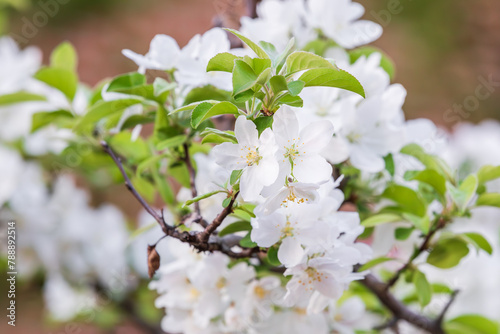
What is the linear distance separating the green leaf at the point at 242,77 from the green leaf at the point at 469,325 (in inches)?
20.3

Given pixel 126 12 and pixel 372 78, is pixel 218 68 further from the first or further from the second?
pixel 126 12

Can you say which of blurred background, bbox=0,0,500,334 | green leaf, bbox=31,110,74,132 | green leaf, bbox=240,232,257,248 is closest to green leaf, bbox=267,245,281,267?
green leaf, bbox=240,232,257,248

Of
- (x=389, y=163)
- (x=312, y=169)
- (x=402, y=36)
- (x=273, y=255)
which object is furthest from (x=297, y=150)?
(x=402, y=36)

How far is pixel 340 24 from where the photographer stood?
0.69 meters

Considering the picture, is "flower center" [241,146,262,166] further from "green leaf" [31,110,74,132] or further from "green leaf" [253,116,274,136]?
"green leaf" [31,110,74,132]

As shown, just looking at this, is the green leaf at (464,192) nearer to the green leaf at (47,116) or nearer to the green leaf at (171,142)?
the green leaf at (171,142)

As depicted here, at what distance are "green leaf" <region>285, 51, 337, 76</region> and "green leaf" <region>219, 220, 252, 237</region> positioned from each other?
17cm

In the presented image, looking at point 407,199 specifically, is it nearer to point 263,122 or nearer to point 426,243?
point 426,243

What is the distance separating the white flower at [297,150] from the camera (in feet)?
1.39

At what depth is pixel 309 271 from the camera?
0.49 meters

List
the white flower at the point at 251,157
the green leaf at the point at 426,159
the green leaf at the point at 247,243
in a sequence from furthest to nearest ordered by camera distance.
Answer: the green leaf at the point at 426,159
the green leaf at the point at 247,243
the white flower at the point at 251,157


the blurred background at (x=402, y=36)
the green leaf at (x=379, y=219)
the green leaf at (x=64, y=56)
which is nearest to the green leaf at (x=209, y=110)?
the green leaf at (x=379, y=219)

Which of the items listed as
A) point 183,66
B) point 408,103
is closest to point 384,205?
point 183,66

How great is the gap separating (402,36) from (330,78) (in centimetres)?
304
